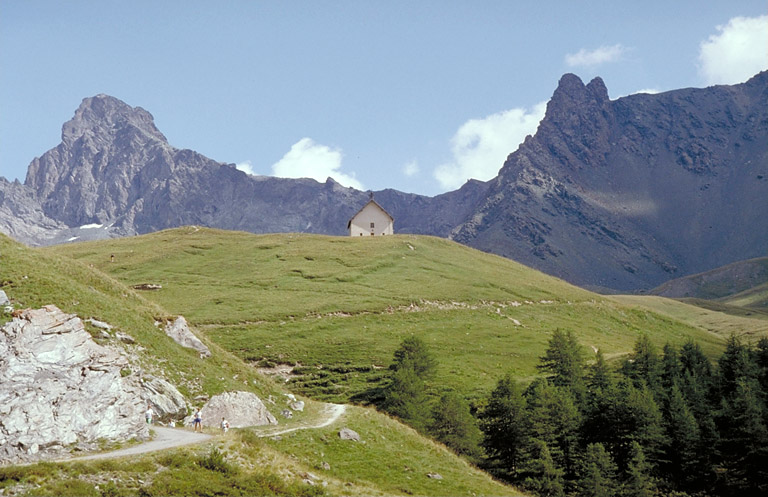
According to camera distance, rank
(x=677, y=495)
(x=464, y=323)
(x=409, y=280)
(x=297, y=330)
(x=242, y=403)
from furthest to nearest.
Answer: (x=409, y=280)
(x=464, y=323)
(x=297, y=330)
(x=677, y=495)
(x=242, y=403)

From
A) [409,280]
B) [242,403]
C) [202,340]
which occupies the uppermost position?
[409,280]

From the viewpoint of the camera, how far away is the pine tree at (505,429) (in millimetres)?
49469

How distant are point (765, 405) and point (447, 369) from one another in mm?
30469

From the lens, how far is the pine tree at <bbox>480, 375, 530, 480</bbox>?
4947 centimetres

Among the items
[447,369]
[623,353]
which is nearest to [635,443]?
[447,369]

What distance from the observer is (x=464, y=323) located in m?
84.6

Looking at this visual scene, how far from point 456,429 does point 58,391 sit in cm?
3014

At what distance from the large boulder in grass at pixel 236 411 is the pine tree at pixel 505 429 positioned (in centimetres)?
1990


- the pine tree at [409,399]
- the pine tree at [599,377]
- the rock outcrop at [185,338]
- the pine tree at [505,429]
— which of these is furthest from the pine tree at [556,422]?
the rock outcrop at [185,338]

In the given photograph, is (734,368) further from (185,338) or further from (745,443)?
(185,338)

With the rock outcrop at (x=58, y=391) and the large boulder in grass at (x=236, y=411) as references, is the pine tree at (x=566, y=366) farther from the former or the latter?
the rock outcrop at (x=58, y=391)

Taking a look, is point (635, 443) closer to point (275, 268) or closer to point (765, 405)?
point (765, 405)

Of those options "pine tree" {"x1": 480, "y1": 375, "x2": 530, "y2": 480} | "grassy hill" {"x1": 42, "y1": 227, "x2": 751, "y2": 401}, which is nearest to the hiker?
"pine tree" {"x1": 480, "y1": 375, "x2": 530, "y2": 480}

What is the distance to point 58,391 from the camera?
31688mm
